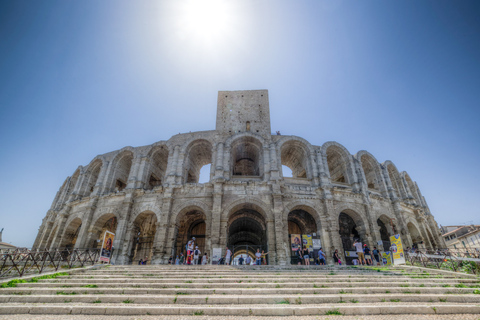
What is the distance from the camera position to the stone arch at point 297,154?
62.3 ft

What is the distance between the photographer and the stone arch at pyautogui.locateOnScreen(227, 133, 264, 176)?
1906 centimetres

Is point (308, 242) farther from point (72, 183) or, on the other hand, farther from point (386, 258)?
point (72, 183)

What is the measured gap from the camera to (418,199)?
25.1 meters

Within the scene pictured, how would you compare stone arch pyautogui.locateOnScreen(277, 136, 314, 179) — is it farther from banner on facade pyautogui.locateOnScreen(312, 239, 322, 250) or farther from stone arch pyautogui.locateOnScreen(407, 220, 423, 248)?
stone arch pyautogui.locateOnScreen(407, 220, 423, 248)

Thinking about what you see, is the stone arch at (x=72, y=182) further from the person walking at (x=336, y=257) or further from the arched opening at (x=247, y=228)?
the person walking at (x=336, y=257)

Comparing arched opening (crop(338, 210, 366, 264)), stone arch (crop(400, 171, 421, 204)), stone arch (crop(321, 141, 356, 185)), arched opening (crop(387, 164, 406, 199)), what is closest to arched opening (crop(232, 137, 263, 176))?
stone arch (crop(321, 141, 356, 185))

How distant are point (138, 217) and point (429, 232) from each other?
87.3ft

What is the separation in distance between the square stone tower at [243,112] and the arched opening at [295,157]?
89.0 inches

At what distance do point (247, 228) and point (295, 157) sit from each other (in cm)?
890

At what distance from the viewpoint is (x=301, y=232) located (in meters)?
19.7

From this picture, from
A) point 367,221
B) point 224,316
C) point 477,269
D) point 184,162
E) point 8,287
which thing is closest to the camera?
point 224,316

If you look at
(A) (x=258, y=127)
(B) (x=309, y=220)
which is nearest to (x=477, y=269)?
(B) (x=309, y=220)

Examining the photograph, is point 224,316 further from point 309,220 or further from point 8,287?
point 309,220

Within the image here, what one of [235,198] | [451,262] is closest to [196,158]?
[235,198]
